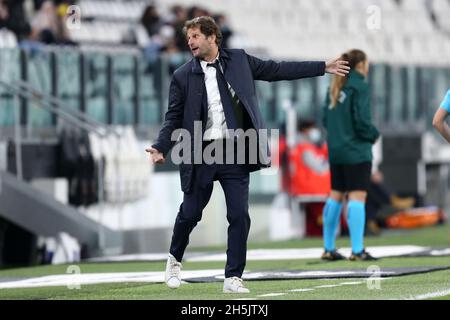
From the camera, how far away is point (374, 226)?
2386cm

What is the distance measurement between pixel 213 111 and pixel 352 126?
4215 millimetres

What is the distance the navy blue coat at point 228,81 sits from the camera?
1173cm

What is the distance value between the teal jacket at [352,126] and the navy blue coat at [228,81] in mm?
3745

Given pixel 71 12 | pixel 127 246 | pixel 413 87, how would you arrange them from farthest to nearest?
pixel 413 87 < pixel 71 12 < pixel 127 246

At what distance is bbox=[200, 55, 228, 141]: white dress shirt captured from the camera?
11.7 metres

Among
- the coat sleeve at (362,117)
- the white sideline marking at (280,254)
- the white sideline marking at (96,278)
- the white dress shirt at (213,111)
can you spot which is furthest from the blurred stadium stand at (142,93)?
the white dress shirt at (213,111)

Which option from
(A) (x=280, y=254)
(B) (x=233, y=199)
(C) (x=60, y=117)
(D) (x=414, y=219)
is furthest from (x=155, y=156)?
(D) (x=414, y=219)

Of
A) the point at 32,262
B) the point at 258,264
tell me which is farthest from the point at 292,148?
the point at 258,264

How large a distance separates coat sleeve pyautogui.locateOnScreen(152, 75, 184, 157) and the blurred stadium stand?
7.29 metres
